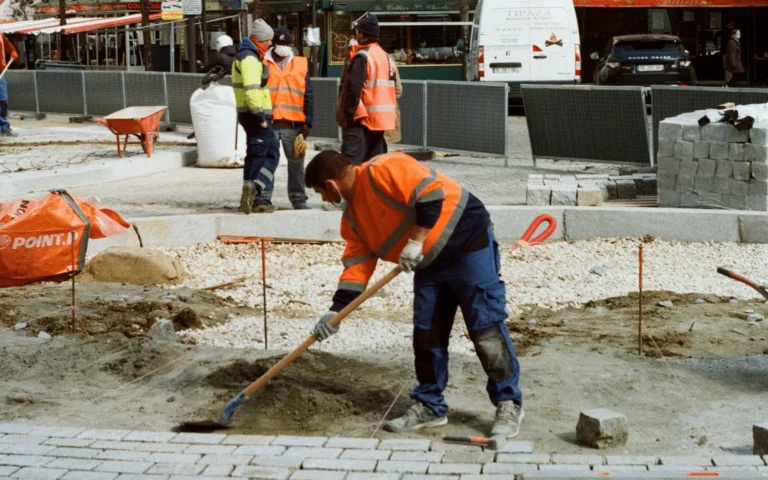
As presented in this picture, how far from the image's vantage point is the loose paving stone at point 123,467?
5.07 m

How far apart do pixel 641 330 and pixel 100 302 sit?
11.8ft

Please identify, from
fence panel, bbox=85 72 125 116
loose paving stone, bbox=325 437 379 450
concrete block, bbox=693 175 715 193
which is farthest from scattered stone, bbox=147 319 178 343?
fence panel, bbox=85 72 125 116

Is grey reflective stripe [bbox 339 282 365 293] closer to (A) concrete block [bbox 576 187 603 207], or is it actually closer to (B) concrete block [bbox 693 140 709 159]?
(A) concrete block [bbox 576 187 603 207]

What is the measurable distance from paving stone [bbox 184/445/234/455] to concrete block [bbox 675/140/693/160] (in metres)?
7.03

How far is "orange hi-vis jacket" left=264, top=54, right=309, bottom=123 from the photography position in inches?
448

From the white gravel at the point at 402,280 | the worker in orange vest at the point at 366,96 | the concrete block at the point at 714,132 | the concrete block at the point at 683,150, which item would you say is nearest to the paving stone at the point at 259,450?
the white gravel at the point at 402,280

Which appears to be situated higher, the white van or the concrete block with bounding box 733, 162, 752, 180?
the white van

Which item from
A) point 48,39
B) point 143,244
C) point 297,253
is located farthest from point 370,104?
point 48,39

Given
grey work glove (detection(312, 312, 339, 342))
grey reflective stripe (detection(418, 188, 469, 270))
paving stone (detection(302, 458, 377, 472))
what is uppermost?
grey reflective stripe (detection(418, 188, 469, 270))

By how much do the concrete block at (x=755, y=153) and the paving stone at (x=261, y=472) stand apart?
692cm

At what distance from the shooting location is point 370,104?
10727 mm

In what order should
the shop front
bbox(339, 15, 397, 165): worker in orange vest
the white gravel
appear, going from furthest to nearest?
the shop front
bbox(339, 15, 397, 165): worker in orange vest
the white gravel

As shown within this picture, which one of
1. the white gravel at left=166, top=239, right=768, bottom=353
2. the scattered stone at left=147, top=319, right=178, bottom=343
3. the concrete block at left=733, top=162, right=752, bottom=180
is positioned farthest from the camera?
the concrete block at left=733, top=162, right=752, bottom=180

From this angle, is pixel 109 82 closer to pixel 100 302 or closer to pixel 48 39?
pixel 100 302
